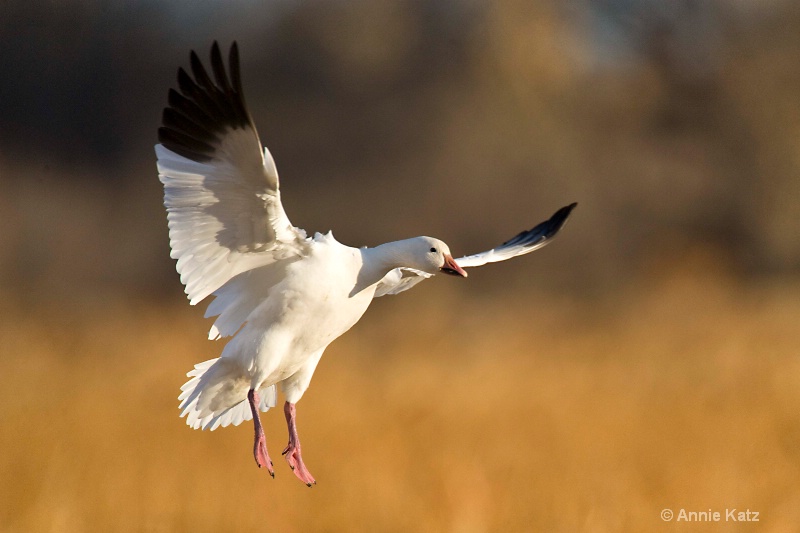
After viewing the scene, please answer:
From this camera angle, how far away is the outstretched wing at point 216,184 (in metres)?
4.23

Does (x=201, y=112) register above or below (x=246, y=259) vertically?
above

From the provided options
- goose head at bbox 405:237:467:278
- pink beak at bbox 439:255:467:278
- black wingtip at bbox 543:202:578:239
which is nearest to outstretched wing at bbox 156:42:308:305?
goose head at bbox 405:237:467:278

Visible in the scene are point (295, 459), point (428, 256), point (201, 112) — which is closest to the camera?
point (201, 112)

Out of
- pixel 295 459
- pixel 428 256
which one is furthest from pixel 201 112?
pixel 295 459

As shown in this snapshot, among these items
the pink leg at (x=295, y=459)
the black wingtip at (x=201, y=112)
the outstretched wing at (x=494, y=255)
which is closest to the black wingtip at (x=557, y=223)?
the outstretched wing at (x=494, y=255)

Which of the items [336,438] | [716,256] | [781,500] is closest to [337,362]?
Result: [336,438]

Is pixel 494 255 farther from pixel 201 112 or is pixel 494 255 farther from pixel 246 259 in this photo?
pixel 201 112

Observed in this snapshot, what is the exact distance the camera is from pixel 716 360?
8477 mm

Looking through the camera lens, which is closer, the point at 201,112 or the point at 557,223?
the point at 201,112

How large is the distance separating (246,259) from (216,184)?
0.43 meters

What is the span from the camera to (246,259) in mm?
4676

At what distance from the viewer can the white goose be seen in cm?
429

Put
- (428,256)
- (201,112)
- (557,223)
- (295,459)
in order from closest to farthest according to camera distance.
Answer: (201,112) → (428,256) → (295,459) → (557,223)

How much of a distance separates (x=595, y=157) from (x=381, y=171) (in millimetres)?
3122
